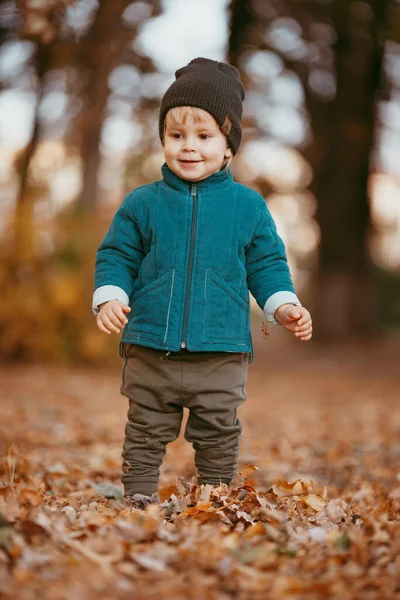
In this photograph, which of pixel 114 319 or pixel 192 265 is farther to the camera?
pixel 192 265

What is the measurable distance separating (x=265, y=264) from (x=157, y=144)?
11.7 metres

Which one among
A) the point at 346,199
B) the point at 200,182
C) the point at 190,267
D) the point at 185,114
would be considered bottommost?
the point at 190,267

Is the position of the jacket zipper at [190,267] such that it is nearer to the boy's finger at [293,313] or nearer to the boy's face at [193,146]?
the boy's face at [193,146]

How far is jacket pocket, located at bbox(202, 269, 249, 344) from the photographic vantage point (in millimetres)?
2889

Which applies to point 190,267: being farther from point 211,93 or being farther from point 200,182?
point 211,93

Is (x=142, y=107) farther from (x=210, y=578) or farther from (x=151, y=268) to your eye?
(x=210, y=578)

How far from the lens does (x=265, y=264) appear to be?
3031 millimetres

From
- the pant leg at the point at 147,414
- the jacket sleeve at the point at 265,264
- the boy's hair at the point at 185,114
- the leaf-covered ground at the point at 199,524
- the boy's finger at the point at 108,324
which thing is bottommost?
the leaf-covered ground at the point at 199,524

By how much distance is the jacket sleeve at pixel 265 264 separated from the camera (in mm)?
3016

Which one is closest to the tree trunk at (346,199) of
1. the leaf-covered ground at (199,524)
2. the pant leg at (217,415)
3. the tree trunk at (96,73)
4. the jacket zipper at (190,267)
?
the tree trunk at (96,73)

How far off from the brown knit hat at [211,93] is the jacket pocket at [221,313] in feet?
2.09

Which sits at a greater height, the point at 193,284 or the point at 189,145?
the point at 189,145

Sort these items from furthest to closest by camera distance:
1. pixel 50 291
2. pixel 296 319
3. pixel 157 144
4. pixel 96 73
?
pixel 157 144 → pixel 96 73 → pixel 50 291 → pixel 296 319

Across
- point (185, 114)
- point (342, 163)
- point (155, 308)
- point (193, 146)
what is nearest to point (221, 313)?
point (155, 308)
